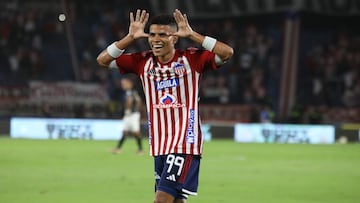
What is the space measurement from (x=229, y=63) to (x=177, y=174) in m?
27.5

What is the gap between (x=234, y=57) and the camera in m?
34.8

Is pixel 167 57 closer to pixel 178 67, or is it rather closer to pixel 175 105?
pixel 178 67

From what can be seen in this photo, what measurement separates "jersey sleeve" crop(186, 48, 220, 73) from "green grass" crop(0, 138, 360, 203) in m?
4.55

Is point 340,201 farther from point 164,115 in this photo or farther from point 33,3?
point 33,3

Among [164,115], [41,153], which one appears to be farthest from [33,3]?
[164,115]

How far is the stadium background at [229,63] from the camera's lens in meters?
32.3

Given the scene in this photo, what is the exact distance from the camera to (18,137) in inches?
1172

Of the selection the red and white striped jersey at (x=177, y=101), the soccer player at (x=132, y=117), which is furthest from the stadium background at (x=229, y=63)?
the red and white striped jersey at (x=177, y=101)

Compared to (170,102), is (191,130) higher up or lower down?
lower down

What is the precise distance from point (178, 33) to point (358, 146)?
831 inches

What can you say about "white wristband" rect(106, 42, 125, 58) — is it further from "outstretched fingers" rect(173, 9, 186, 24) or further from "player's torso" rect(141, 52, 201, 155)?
"outstretched fingers" rect(173, 9, 186, 24)

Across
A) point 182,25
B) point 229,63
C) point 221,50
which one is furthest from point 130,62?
point 229,63

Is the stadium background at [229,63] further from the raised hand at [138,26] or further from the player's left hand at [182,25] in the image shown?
the player's left hand at [182,25]

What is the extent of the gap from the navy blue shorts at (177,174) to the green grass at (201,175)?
4.22 meters
